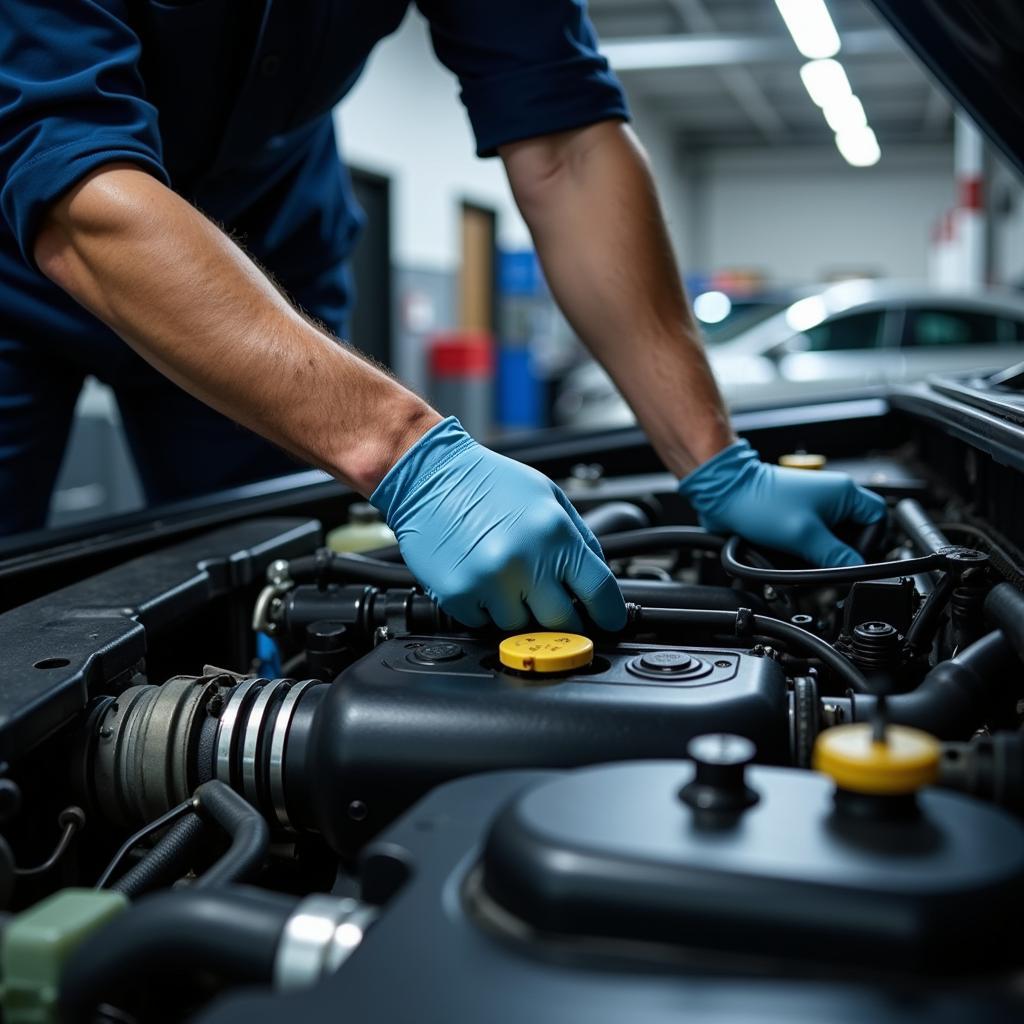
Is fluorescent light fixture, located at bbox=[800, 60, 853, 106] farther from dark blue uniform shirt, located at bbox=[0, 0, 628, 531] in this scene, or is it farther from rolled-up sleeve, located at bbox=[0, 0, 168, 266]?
rolled-up sleeve, located at bbox=[0, 0, 168, 266]

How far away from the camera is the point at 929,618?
82 cm

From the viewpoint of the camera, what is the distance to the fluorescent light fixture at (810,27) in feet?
23.1

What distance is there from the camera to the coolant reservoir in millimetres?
1162

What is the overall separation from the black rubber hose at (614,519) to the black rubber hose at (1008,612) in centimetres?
42

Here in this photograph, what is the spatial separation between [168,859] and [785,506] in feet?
2.23

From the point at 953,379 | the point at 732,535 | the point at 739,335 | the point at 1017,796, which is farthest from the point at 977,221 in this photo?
the point at 1017,796

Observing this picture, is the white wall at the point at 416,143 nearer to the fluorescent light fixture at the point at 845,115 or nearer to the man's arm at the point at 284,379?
the fluorescent light fixture at the point at 845,115

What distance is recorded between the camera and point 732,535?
108 centimetres

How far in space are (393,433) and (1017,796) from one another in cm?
54

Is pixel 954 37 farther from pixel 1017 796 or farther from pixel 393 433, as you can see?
pixel 1017 796

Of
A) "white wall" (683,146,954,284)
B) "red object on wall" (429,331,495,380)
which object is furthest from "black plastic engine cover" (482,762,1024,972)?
"white wall" (683,146,954,284)

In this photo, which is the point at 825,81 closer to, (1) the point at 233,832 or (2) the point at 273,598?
(2) the point at 273,598

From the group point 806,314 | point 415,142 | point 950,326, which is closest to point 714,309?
point 806,314

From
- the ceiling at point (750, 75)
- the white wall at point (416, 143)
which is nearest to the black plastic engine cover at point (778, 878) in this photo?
the ceiling at point (750, 75)
